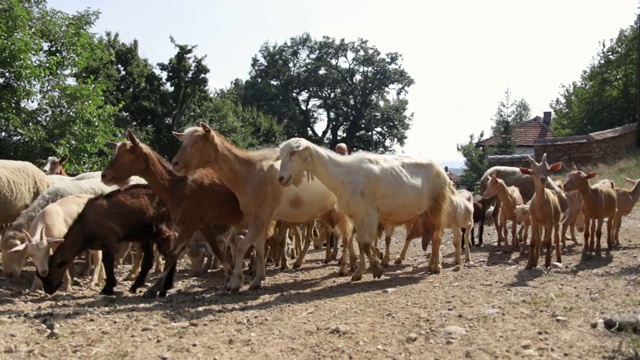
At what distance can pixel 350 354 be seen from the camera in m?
5.71

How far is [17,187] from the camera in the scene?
11484mm

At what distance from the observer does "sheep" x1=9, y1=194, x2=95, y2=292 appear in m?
8.93

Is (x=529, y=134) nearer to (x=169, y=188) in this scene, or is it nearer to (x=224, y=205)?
(x=224, y=205)

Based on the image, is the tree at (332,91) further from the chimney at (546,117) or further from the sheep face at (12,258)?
the sheep face at (12,258)

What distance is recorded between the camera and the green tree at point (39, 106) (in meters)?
18.9

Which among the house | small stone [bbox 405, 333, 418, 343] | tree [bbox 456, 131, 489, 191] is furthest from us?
the house

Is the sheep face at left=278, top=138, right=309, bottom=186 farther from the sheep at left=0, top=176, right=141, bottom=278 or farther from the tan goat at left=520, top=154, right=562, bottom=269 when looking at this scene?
the sheep at left=0, top=176, right=141, bottom=278

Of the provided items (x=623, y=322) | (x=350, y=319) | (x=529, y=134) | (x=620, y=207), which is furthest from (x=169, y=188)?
(x=529, y=134)

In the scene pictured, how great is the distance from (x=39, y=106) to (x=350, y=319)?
15.9m

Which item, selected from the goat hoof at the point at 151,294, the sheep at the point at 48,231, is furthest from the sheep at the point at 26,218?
the goat hoof at the point at 151,294

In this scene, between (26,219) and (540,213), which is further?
(26,219)

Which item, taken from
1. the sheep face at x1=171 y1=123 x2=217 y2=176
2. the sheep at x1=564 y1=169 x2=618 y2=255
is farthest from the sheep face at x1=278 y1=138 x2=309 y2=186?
the sheep at x1=564 y1=169 x2=618 y2=255

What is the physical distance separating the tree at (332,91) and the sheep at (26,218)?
4514cm

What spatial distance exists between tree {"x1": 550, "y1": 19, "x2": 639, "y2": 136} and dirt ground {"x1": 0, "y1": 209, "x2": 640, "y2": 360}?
34.9 m
